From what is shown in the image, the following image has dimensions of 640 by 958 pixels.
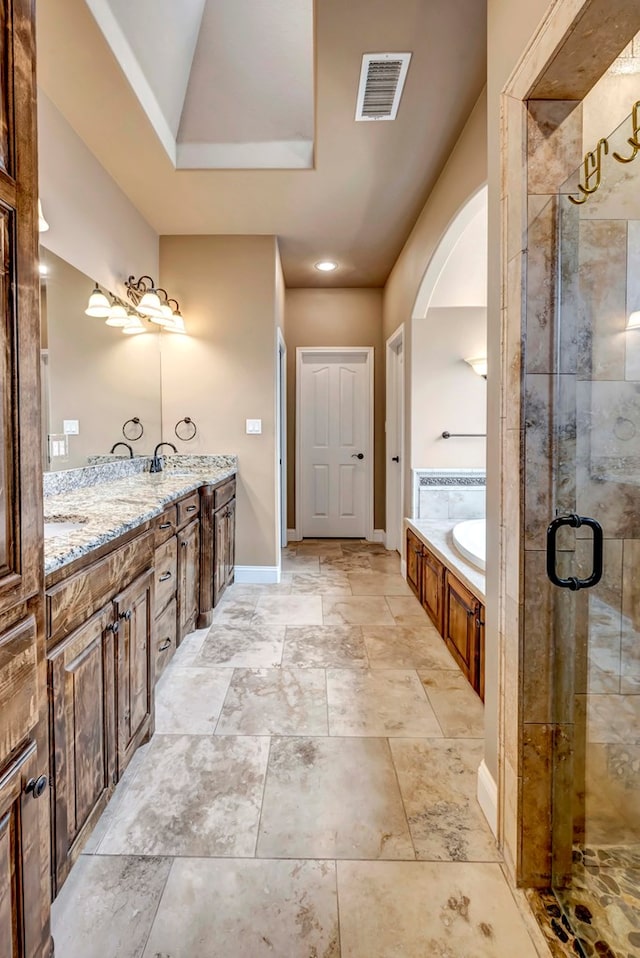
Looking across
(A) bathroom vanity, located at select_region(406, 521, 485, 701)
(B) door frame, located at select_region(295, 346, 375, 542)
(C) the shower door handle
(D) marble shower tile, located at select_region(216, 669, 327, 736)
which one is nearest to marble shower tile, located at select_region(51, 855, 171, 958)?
(D) marble shower tile, located at select_region(216, 669, 327, 736)

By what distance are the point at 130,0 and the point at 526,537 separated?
102 inches

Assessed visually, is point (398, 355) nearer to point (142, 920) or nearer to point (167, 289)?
point (167, 289)

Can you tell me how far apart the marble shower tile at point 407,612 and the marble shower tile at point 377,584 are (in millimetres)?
128

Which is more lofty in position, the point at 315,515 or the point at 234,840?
the point at 315,515

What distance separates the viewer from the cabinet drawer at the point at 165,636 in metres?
2.10

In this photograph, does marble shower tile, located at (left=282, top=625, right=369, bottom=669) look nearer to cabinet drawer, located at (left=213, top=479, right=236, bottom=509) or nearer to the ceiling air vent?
cabinet drawer, located at (left=213, top=479, right=236, bottom=509)

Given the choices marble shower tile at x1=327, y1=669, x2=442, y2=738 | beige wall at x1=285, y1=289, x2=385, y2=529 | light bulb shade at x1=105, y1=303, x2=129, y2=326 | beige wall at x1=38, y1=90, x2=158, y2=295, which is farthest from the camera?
beige wall at x1=285, y1=289, x2=385, y2=529

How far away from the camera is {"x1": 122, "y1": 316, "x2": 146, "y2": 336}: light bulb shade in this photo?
3074 mm

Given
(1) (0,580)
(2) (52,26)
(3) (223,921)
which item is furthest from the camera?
(2) (52,26)

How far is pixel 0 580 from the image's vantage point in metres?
0.79

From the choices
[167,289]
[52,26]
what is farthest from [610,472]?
[167,289]

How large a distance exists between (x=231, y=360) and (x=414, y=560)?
Result: 2.08m

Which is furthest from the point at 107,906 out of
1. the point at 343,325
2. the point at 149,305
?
the point at 343,325

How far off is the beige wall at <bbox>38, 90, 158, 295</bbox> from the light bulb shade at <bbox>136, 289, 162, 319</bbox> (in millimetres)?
151
